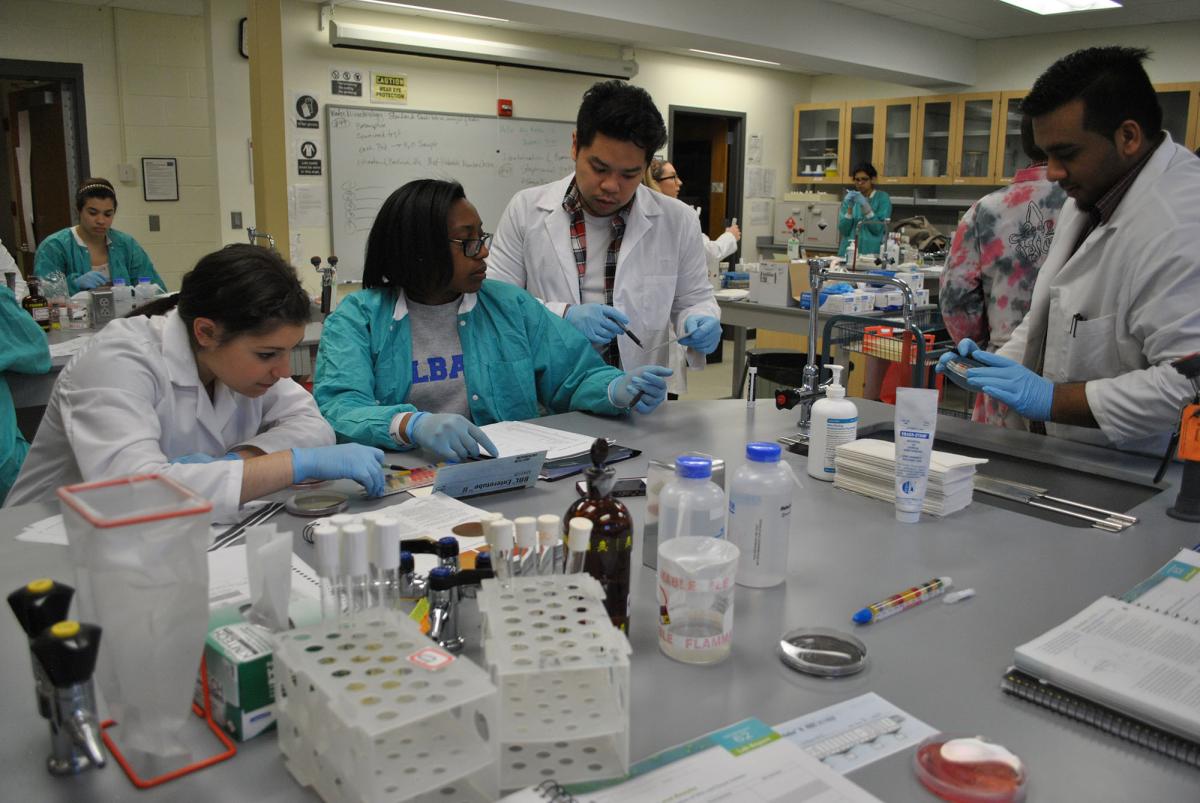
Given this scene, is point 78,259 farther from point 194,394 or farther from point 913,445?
point 913,445

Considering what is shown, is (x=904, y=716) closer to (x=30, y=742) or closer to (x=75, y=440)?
(x=30, y=742)

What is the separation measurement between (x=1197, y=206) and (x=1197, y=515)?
2.22 feet

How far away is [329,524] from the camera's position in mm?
979

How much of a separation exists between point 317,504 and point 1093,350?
5.46 ft

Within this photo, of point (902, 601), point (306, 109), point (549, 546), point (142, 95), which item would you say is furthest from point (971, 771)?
point (142, 95)

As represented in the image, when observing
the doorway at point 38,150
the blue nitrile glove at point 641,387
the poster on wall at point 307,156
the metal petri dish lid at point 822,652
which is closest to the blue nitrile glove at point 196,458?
the blue nitrile glove at point 641,387

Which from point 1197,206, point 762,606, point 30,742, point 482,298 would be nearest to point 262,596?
point 30,742

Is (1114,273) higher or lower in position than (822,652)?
higher

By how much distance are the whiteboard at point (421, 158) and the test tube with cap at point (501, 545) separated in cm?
508

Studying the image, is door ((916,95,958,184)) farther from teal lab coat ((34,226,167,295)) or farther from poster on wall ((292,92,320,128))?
teal lab coat ((34,226,167,295))

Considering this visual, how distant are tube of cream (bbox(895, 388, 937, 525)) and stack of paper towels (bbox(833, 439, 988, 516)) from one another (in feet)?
0.14

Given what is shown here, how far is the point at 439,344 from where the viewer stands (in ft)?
7.08

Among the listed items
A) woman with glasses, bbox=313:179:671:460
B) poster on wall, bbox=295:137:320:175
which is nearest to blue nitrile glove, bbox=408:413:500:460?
woman with glasses, bbox=313:179:671:460

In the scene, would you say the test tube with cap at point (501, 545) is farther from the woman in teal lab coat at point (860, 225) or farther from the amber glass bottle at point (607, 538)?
the woman in teal lab coat at point (860, 225)
